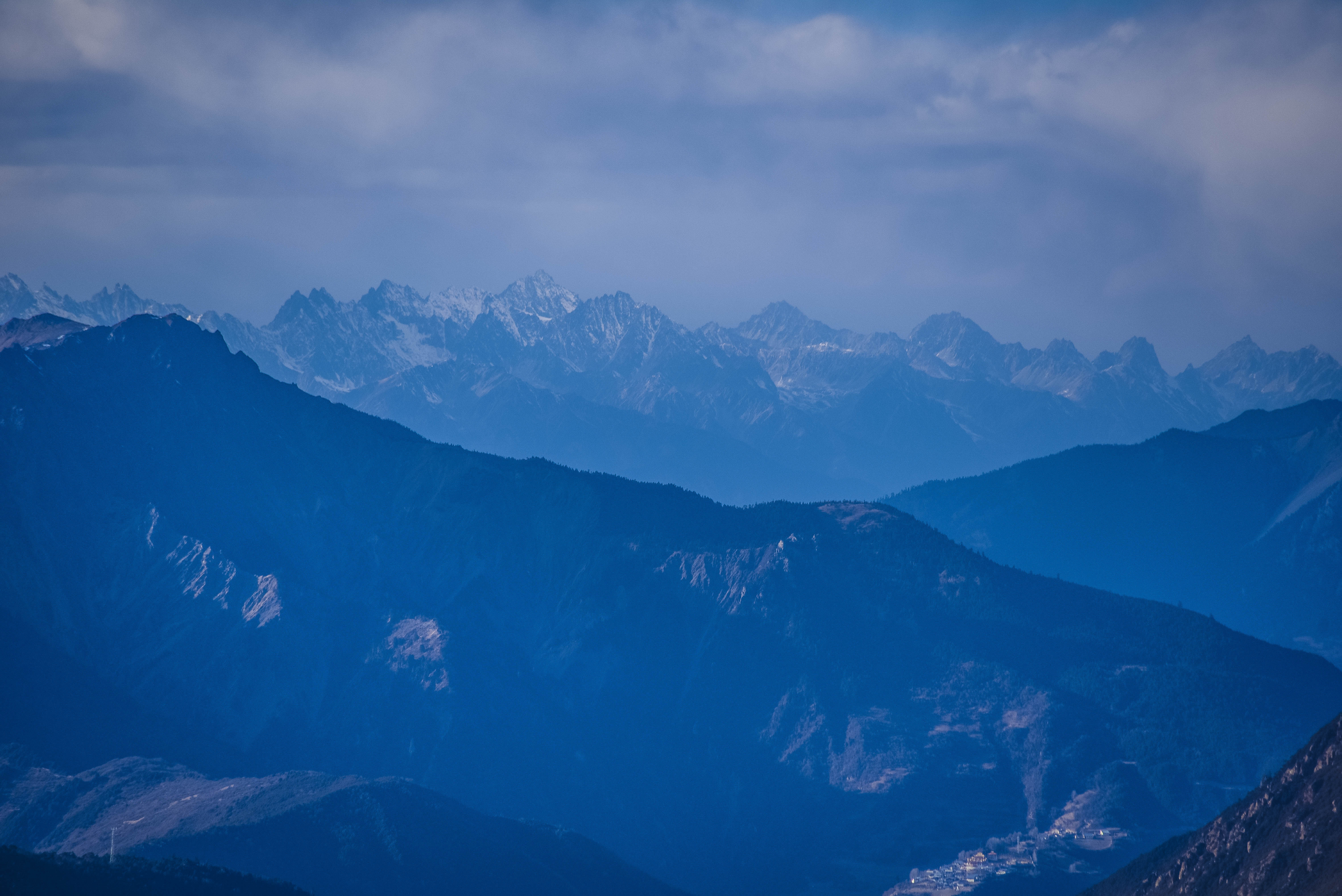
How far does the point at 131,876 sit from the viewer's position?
174 m

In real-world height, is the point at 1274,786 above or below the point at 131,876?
above

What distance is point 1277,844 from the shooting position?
156 metres

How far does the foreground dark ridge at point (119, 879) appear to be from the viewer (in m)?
163

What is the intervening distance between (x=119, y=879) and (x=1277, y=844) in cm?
13857

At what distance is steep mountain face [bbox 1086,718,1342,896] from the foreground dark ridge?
378 feet

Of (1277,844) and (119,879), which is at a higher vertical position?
(1277,844)

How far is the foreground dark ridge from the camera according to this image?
163 m

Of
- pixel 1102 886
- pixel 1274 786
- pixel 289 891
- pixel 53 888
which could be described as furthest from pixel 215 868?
pixel 1274 786

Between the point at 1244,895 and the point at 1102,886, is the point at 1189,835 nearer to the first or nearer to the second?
the point at 1102,886

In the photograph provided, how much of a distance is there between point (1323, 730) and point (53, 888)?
153m

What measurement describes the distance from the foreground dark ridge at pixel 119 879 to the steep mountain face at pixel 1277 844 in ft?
378

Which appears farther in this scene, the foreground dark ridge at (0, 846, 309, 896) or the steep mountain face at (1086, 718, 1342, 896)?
the foreground dark ridge at (0, 846, 309, 896)

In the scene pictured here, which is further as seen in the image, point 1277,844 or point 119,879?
point 119,879

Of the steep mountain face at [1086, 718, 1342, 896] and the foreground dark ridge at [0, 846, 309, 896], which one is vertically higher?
the steep mountain face at [1086, 718, 1342, 896]
